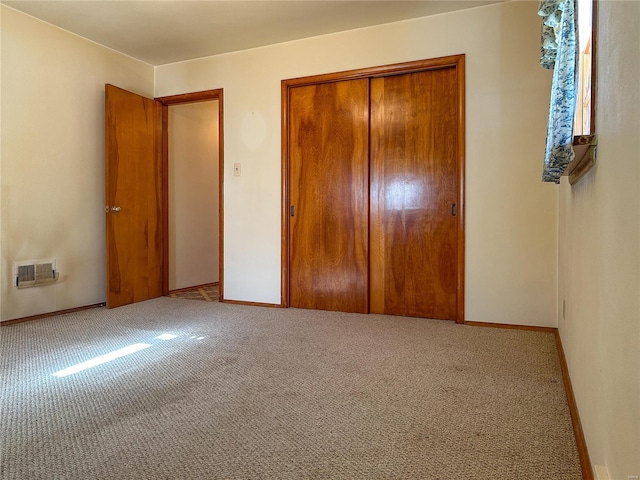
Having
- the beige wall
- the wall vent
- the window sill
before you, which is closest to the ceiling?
the beige wall

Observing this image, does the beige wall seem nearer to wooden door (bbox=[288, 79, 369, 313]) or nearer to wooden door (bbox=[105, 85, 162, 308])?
wooden door (bbox=[105, 85, 162, 308])

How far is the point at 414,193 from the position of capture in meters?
3.31

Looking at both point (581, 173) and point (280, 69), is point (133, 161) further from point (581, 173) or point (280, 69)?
point (581, 173)

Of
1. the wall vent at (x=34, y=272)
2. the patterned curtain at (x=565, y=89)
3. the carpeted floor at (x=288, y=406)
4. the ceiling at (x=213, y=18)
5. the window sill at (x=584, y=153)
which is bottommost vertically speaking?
the carpeted floor at (x=288, y=406)

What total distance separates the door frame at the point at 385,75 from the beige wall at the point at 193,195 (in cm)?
159

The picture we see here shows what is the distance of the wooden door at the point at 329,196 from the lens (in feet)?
11.4

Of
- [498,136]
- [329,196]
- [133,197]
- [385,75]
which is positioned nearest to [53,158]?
[133,197]

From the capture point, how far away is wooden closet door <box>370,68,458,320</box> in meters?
3.21

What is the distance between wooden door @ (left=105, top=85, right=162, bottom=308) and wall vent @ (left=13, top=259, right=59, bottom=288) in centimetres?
44

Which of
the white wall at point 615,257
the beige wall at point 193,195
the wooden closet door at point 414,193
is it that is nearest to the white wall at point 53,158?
the beige wall at point 193,195

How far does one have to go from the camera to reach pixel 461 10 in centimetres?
308

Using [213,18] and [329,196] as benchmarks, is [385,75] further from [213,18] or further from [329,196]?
[213,18]

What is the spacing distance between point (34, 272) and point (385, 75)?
3.27 metres

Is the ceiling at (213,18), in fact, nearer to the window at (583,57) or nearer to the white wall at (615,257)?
the window at (583,57)
